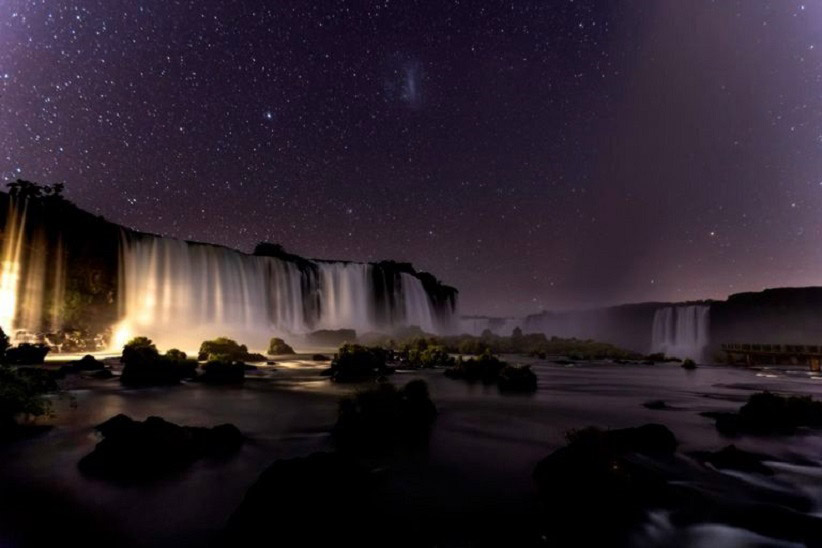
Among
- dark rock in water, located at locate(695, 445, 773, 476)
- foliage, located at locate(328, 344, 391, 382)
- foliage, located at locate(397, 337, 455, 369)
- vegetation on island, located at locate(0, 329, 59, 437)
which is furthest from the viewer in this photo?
foliage, located at locate(397, 337, 455, 369)

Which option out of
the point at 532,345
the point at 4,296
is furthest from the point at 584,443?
the point at 532,345

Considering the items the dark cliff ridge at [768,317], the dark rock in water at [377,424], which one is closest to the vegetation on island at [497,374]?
the dark rock in water at [377,424]

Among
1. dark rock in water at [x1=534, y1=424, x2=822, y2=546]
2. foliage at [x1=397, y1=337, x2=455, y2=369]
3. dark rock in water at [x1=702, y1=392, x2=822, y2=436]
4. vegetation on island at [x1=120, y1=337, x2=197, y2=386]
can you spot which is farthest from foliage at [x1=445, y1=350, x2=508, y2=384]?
dark rock in water at [x1=534, y1=424, x2=822, y2=546]

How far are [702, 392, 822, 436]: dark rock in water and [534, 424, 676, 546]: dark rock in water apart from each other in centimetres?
623

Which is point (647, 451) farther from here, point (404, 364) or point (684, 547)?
point (404, 364)

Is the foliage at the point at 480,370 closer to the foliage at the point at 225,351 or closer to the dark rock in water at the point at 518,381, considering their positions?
the dark rock in water at the point at 518,381

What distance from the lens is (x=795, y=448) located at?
28.4 ft

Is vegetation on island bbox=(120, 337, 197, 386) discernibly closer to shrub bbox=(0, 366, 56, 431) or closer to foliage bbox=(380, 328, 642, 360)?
shrub bbox=(0, 366, 56, 431)

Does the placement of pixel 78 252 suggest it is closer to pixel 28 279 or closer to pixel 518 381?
pixel 28 279

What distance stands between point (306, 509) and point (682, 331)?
93144 mm

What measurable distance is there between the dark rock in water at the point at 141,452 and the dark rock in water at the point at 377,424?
8.07 ft

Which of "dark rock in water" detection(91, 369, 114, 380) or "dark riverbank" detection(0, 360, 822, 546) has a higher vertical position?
"dark rock in water" detection(91, 369, 114, 380)

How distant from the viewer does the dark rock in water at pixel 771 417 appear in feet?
34.2

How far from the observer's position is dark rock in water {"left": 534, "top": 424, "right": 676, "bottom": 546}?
15.0ft
